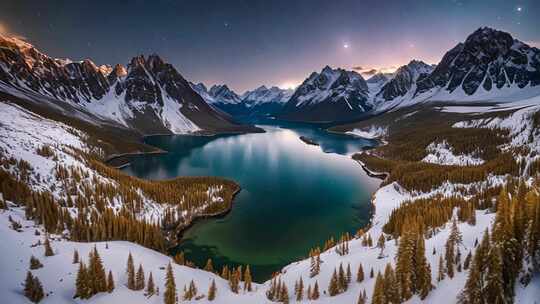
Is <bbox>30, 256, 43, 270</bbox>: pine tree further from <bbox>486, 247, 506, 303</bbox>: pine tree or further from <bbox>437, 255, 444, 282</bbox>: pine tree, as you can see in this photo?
<bbox>486, 247, 506, 303</bbox>: pine tree

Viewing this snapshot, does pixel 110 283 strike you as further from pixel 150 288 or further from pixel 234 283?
pixel 234 283

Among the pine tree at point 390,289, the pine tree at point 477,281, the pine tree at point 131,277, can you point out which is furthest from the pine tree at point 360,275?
the pine tree at point 131,277

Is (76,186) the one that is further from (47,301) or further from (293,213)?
(293,213)

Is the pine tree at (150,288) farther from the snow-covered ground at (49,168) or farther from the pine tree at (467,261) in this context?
the pine tree at (467,261)

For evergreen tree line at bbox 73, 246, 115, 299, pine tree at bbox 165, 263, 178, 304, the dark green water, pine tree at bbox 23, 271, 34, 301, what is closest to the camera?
pine tree at bbox 23, 271, 34, 301

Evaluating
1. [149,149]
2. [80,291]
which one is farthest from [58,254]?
[149,149]

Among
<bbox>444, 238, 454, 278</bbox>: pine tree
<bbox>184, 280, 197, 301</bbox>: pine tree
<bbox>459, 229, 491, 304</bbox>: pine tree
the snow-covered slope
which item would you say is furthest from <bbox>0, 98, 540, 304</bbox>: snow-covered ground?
<bbox>459, 229, 491, 304</bbox>: pine tree
